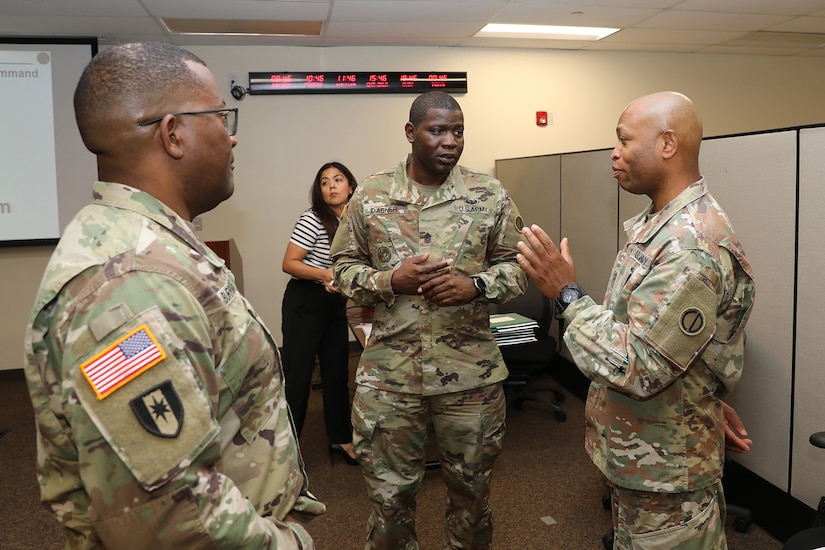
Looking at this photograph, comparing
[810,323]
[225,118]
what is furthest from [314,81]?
[225,118]

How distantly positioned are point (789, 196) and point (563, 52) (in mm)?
3710

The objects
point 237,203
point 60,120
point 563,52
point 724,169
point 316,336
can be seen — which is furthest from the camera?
point 563,52

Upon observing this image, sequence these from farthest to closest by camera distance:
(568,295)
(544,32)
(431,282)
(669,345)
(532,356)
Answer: (544,32)
(532,356)
(431,282)
(568,295)
(669,345)

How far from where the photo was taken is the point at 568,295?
147cm

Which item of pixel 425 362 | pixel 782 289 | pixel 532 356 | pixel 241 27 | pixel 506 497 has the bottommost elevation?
pixel 506 497

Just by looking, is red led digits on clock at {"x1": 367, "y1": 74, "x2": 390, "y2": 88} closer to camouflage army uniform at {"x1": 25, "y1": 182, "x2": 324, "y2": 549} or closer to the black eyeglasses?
the black eyeglasses

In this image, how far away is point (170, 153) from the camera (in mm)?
920

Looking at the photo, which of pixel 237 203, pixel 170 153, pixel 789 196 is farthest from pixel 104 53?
pixel 237 203

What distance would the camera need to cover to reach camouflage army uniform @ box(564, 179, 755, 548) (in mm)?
1285

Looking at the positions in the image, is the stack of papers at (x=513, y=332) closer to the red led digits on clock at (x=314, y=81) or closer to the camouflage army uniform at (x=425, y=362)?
the camouflage army uniform at (x=425, y=362)

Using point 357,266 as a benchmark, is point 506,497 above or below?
below

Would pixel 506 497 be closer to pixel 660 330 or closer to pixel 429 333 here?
pixel 429 333

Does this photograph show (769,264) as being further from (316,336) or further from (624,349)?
(316,336)

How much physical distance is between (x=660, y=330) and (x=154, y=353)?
0.98 meters
